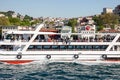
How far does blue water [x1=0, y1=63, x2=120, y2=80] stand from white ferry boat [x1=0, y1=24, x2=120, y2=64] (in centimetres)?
141

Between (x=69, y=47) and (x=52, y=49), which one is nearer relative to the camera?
(x=52, y=49)

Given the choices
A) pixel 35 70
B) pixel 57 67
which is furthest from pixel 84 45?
pixel 35 70

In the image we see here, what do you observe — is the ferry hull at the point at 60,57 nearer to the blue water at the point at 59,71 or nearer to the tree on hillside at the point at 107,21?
the blue water at the point at 59,71

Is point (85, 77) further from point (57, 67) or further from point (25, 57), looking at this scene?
point (25, 57)

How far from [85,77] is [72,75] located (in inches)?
56.9

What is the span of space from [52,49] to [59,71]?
693 centimetres

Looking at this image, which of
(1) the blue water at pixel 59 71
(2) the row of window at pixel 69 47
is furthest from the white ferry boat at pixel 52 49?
(1) the blue water at pixel 59 71

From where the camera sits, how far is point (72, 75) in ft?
101

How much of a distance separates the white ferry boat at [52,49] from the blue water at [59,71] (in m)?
1.41

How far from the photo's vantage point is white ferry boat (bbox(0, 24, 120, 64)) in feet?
127

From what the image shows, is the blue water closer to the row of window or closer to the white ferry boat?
the white ferry boat

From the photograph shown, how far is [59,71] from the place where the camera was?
108 ft

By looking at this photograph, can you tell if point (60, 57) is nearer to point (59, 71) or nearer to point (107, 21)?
point (59, 71)

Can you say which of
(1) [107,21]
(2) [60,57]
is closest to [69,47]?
(2) [60,57]
